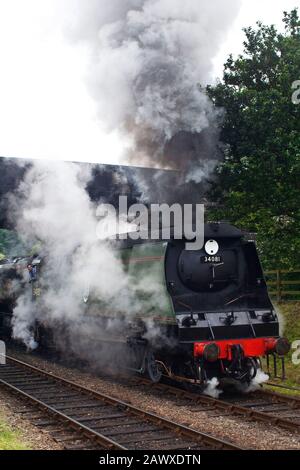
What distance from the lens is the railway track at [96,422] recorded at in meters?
7.00

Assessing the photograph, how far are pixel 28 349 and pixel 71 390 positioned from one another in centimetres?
574

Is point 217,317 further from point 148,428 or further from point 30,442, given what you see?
point 30,442

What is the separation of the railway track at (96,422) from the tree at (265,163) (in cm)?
594

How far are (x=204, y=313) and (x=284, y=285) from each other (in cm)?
748

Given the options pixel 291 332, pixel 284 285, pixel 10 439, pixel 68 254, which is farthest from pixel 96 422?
pixel 284 285

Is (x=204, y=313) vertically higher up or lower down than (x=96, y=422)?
higher up

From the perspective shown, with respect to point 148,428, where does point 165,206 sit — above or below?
above

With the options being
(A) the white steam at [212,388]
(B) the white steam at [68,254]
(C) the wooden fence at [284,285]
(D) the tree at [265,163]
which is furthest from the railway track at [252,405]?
(C) the wooden fence at [284,285]

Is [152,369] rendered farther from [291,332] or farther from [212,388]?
[291,332]

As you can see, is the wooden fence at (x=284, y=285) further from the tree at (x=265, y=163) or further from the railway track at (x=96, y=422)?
the railway track at (x=96, y=422)

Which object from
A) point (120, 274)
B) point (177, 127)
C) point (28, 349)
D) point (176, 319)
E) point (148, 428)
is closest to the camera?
point (148, 428)

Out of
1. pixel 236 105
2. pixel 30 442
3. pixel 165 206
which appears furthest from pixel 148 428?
pixel 236 105

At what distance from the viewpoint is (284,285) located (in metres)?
16.5

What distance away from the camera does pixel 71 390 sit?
10.5 metres
